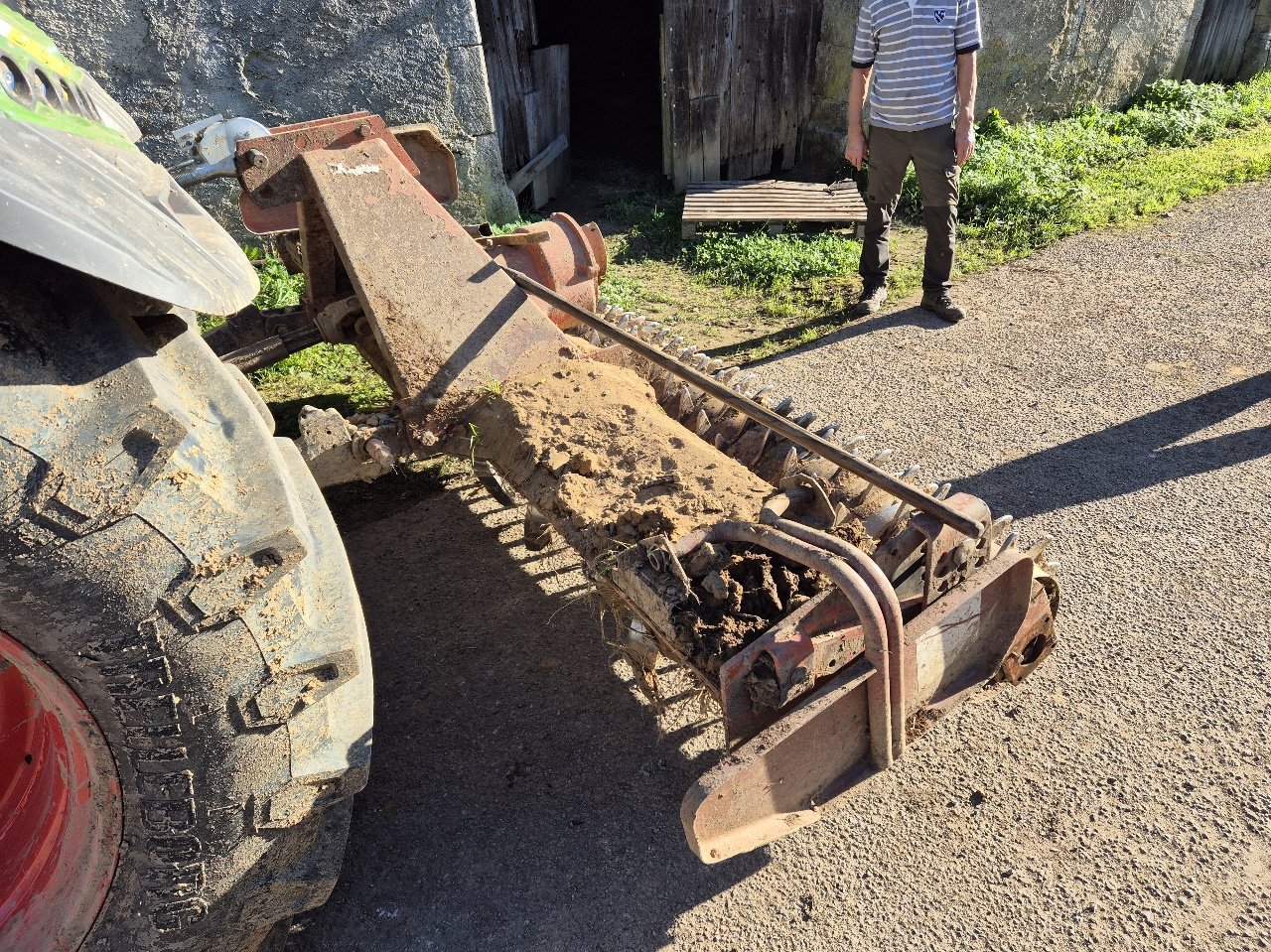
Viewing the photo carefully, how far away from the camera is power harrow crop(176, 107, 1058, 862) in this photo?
1.94 m

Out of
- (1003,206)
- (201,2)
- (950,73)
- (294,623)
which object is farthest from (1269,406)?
(201,2)

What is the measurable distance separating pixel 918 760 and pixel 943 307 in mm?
3353

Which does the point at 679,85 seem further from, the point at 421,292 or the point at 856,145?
the point at 421,292

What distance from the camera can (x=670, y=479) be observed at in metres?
2.44

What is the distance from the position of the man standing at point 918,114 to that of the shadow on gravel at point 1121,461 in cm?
145

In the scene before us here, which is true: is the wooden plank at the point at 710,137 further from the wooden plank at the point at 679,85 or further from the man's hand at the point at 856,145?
the man's hand at the point at 856,145

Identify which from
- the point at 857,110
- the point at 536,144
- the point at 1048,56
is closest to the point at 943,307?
the point at 857,110

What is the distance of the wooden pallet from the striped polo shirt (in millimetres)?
1404

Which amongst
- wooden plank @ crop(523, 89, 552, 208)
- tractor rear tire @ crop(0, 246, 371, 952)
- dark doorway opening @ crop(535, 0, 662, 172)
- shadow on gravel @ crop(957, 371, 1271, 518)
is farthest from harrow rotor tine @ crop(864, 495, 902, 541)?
dark doorway opening @ crop(535, 0, 662, 172)

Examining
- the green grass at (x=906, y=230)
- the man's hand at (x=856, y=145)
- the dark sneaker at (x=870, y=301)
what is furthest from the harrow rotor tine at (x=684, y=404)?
the man's hand at (x=856, y=145)

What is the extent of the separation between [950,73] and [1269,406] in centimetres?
229

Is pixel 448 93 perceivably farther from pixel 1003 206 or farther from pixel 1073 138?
pixel 1073 138

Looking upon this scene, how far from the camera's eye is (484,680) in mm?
2879

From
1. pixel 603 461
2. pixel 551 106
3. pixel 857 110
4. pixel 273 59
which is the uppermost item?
pixel 273 59
